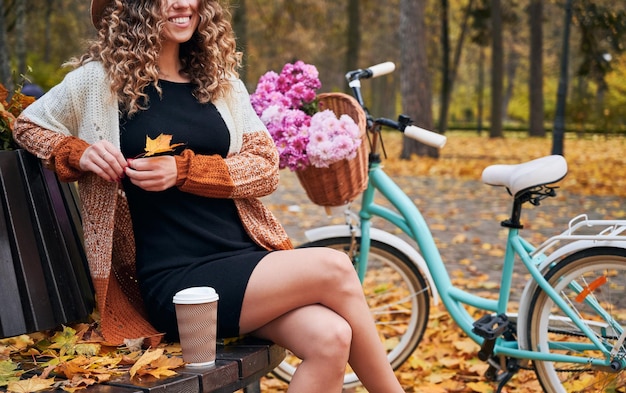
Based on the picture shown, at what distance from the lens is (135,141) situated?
252cm

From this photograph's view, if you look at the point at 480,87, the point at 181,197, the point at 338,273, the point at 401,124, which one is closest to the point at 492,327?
the point at 401,124

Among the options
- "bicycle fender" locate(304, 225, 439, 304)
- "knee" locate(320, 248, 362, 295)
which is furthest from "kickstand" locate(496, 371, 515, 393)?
"knee" locate(320, 248, 362, 295)

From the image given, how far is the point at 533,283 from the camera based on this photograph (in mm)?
3045

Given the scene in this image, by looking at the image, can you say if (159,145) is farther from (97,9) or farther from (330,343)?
(330,343)

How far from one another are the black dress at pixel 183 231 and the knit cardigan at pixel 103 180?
52 millimetres

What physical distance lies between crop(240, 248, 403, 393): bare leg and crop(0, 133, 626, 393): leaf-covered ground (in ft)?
1.02

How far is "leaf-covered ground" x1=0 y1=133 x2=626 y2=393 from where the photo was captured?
2.19 metres

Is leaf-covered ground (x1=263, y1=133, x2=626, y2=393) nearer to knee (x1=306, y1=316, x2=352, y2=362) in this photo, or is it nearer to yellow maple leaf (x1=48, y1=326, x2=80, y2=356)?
knee (x1=306, y1=316, x2=352, y2=362)

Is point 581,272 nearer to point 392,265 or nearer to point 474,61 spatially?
point 392,265

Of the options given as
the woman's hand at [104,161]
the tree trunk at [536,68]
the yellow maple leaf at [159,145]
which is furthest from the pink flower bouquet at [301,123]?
the tree trunk at [536,68]

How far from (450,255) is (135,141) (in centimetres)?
447

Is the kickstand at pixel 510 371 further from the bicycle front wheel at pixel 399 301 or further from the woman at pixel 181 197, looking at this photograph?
the woman at pixel 181 197

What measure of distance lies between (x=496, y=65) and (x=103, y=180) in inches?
763

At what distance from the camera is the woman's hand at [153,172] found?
2.33 meters
